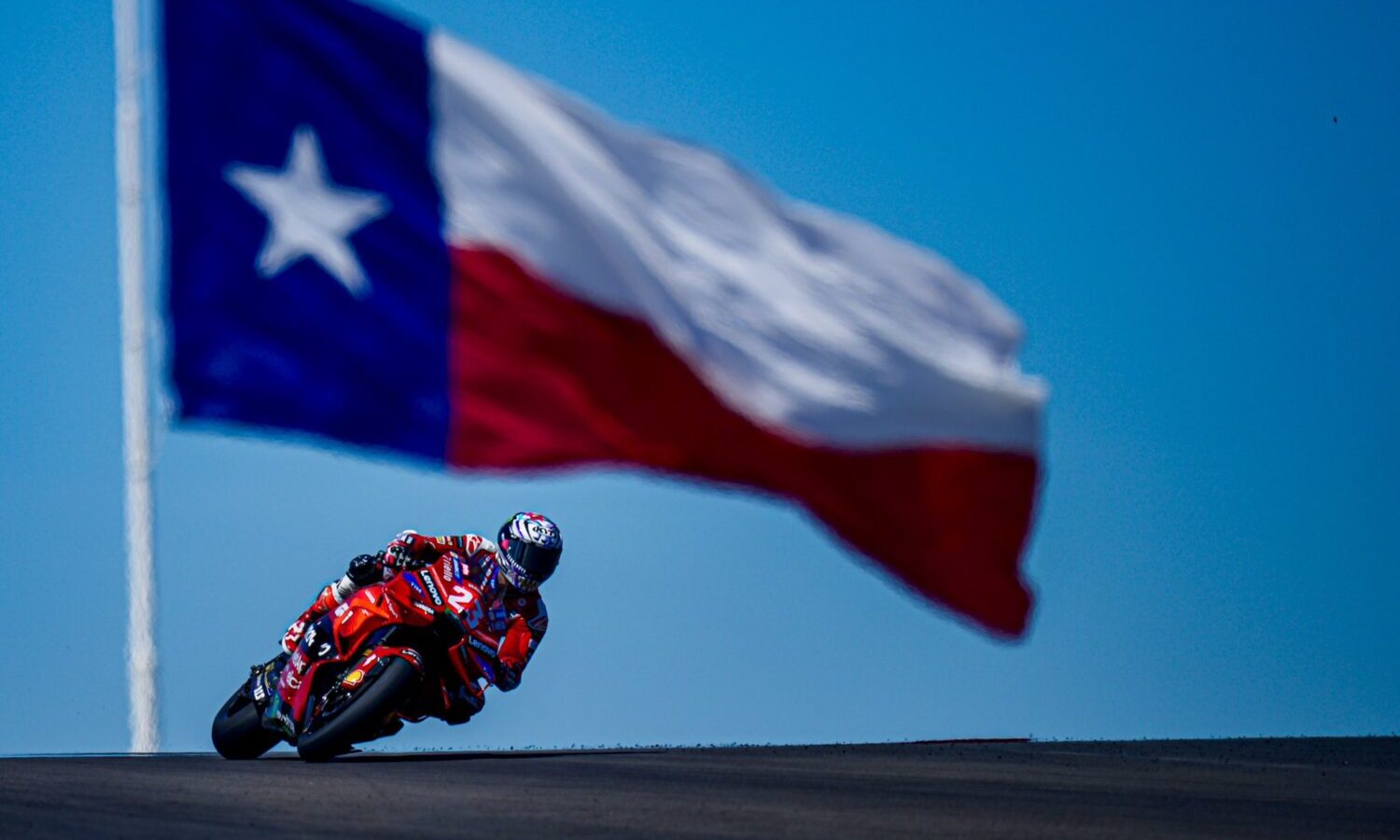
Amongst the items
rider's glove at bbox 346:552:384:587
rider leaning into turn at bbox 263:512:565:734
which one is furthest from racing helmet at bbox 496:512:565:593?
rider's glove at bbox 346:552:384:587

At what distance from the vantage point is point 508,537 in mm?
11000

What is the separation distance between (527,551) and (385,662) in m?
1.09

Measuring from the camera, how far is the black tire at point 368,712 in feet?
33.2

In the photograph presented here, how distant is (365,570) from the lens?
432 inches

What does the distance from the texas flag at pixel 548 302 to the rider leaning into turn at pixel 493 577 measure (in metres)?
0.68

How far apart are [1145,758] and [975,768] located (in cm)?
187

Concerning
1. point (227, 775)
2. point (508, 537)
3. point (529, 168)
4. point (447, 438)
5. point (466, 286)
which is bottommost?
point (227, 775)

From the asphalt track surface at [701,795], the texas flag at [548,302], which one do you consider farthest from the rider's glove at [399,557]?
the asphalt track surface at [701,795]

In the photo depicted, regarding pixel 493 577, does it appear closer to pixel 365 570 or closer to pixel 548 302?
pixel 365 570

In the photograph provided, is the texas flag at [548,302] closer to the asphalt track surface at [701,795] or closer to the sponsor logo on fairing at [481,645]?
the sponsor logo on fairing at [481,645]

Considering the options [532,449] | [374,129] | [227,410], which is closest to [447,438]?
[532,449]

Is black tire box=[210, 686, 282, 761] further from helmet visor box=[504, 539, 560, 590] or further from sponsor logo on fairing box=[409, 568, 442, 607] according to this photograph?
helmet visor box=[504, 539, 560, 590]

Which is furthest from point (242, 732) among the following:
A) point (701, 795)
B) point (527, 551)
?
point (701, 795)

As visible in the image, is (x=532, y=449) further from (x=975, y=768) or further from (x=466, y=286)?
(x=975, y=768)
